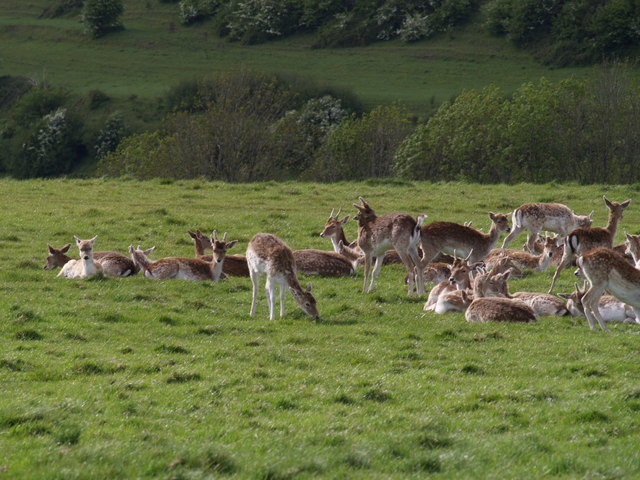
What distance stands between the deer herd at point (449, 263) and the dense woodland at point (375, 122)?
19.9 metres

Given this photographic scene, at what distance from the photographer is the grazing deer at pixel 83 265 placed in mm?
16797

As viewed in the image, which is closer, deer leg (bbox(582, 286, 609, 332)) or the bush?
deer leg (bbox(582, 286, 609, 332))

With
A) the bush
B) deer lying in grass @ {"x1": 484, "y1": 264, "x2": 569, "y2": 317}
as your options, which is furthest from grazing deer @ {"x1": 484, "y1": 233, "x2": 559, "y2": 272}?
the bush

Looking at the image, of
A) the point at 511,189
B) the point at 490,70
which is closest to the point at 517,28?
the point at 490,70

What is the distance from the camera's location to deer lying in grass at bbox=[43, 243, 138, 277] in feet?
56.9

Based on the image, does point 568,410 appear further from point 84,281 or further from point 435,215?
point 435,215

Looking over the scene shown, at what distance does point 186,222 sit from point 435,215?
6.67 m

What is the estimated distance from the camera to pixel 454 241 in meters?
18.1

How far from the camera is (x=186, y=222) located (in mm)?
23766

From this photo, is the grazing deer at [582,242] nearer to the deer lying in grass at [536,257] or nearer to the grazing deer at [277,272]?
the deer lying in grass at [536,257]

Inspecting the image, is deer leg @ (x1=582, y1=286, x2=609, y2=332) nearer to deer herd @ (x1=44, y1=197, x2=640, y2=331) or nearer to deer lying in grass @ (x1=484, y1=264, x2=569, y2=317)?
deer herd @ (x1=44, y1=197, x2=640, y2=331)

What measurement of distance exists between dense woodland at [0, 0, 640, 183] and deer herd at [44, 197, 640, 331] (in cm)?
1986

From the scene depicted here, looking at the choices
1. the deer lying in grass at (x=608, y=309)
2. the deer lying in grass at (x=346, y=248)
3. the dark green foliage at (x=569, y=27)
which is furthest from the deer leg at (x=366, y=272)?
the dark green foliage at (x=569, y=27)

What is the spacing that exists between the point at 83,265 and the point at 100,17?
301ft
